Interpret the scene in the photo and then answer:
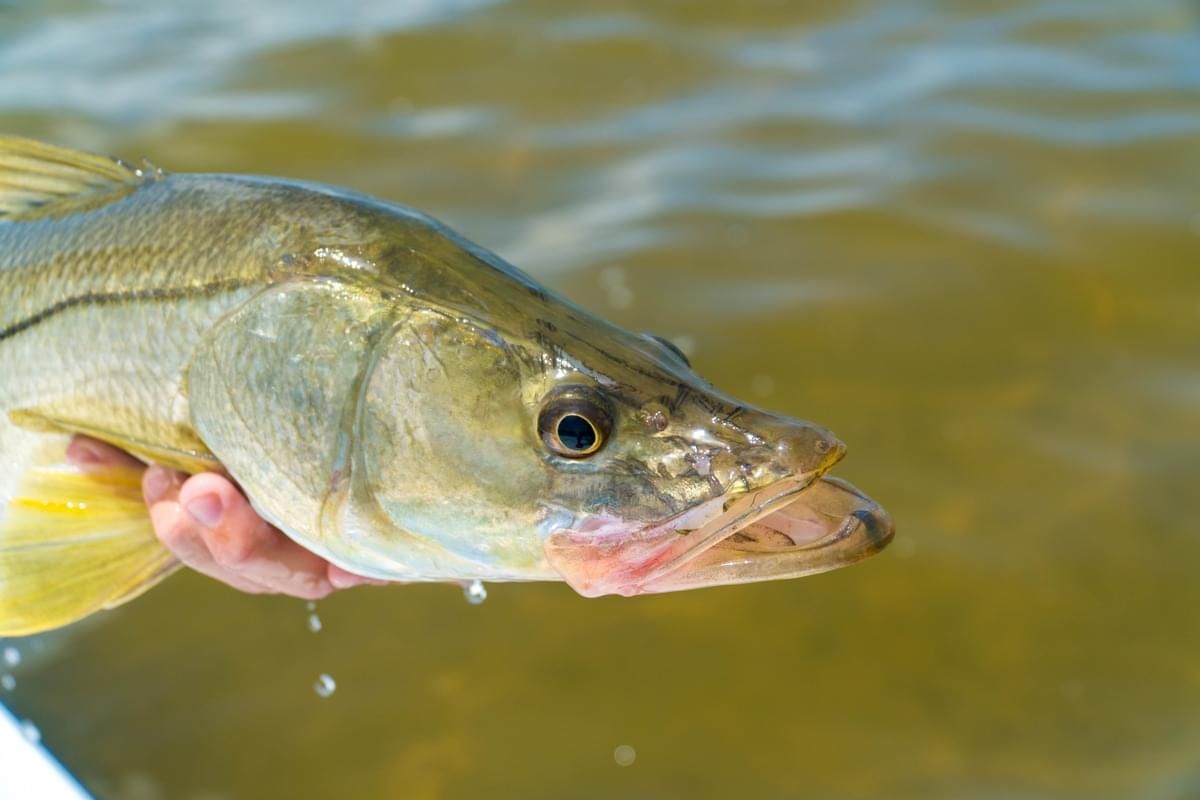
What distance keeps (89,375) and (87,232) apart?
29 centimetres

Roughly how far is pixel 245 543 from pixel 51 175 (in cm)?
87

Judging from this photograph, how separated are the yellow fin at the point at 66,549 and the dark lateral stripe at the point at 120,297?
0.30m

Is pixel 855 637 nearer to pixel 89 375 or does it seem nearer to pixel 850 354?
pixel 850 354

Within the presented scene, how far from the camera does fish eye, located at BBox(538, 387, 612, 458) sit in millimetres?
1868

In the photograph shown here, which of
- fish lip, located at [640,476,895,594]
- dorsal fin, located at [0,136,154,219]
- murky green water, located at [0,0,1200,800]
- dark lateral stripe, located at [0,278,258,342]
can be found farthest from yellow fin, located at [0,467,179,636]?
murky green water, located at [0,0,1200,800]

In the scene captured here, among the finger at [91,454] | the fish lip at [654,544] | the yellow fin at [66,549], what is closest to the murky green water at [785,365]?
the yellow fin at [66,549]

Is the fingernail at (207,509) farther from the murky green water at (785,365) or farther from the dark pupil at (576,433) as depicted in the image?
the murky green water at (785,365)

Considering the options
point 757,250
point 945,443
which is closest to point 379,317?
point 945,443

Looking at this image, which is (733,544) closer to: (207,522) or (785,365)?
(207,522)

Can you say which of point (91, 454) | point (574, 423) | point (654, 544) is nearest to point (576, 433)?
point (574, 423)

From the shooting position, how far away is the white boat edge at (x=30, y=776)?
248 centimetres

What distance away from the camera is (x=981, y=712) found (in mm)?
3799

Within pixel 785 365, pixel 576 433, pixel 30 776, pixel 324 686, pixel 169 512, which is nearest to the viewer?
pixel 576 433

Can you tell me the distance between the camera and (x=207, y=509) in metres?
2.25
